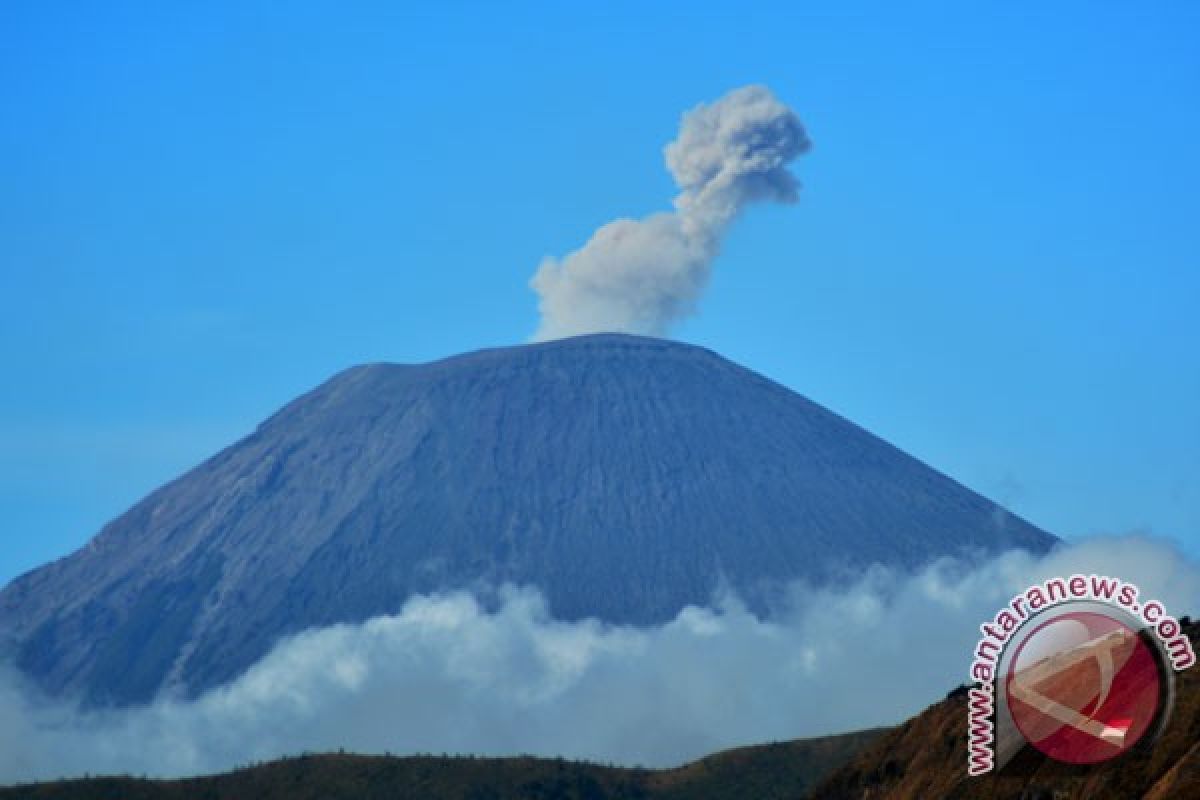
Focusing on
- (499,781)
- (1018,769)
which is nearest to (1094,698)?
(1018,769)

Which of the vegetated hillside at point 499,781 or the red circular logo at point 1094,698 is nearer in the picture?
the red circular logo at point 1094,698

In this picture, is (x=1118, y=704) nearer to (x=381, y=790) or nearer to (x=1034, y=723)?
(x=1034, y=723)

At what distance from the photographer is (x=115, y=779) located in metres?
138

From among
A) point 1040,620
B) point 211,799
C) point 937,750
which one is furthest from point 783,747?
point 1040,620

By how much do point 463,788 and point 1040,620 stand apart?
284 feet

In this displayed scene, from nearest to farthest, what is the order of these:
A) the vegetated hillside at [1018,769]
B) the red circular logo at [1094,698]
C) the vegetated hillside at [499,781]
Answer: the vegetated hillside at [1018,769] → the red circular logo at [1094,698] → the vegetated hillside at [499,781]

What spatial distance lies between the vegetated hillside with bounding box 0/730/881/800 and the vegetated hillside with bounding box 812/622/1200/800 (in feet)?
139

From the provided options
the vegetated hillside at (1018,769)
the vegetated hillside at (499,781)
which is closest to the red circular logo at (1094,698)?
the vegetated hillside at (1018,769)

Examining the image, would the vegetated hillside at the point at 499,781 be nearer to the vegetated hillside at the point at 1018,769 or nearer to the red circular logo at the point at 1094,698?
the vegetated hillside at the point at 1018,769

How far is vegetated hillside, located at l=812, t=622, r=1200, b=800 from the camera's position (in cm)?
6269

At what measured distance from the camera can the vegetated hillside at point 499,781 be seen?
5359 inches

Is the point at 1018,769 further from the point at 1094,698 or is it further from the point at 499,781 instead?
the point at 499,781

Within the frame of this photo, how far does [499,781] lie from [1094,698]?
3069 inches

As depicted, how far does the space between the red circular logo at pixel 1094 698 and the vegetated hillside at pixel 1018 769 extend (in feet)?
1.96
